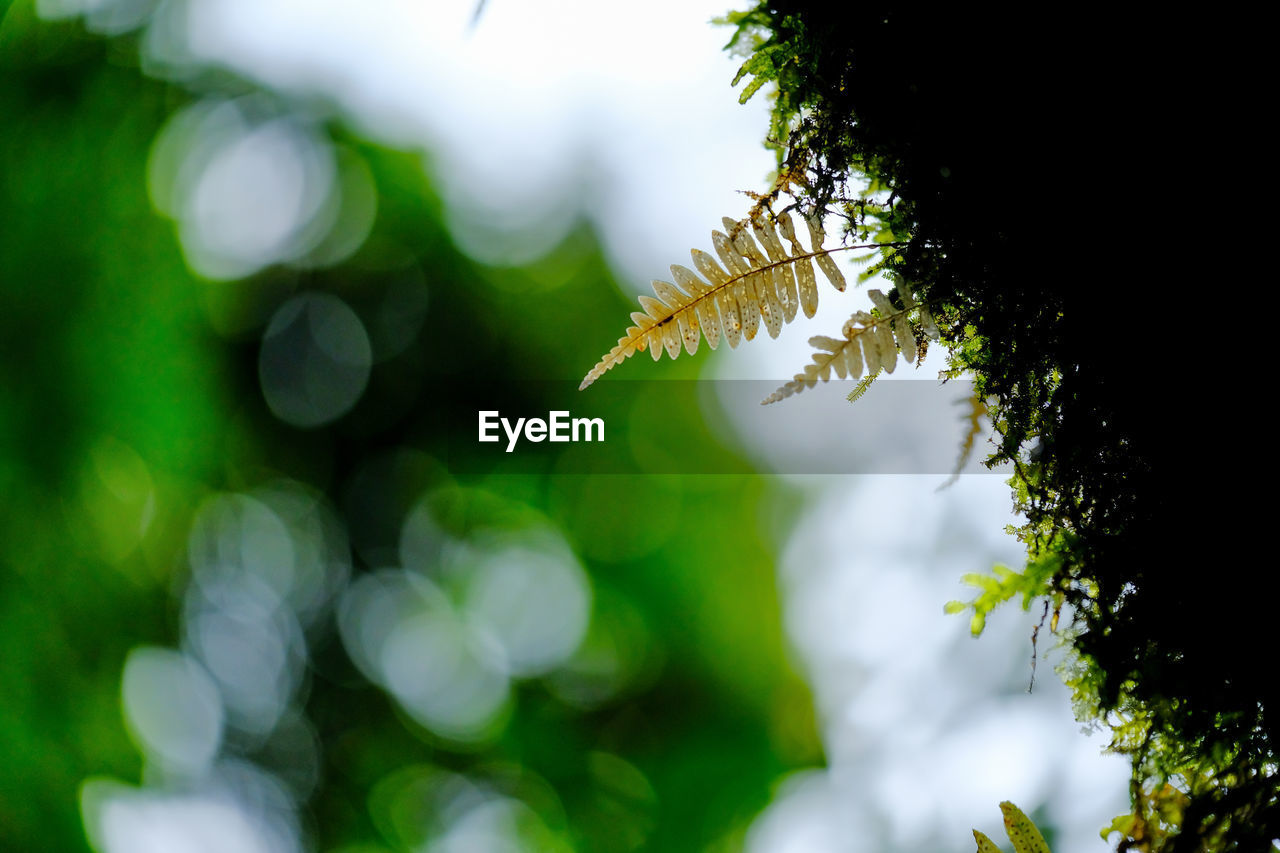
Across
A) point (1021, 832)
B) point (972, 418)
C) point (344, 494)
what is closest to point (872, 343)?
point (972, 418)

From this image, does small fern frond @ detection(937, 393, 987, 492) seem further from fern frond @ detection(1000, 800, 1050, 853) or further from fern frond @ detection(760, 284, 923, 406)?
fern frond @ detection(1000, 800, 1050, 853)

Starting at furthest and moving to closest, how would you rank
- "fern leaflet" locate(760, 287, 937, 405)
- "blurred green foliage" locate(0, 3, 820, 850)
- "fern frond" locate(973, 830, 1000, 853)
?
"blurred green foliage" locate(0, 3, 820, 850) → "fern leaflet" locate(760, 287, 937, 405) → "fern frond" locate(973, 830, 1000, 853)

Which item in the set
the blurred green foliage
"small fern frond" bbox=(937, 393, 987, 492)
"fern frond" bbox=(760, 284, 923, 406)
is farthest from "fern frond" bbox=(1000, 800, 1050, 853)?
the blurred green foliage

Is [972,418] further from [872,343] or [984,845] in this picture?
[984,845]

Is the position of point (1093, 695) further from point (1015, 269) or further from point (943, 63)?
point (943, 63)

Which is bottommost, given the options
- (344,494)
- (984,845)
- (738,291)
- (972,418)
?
(984,845)

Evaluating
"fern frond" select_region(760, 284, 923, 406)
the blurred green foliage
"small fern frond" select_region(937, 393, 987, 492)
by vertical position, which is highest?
the blurred green foliage

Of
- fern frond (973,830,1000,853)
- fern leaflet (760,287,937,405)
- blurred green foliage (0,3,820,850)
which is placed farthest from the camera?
blurred green foliage (0,3,820,850)
